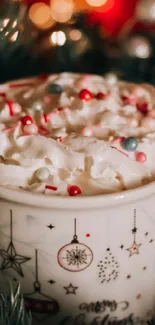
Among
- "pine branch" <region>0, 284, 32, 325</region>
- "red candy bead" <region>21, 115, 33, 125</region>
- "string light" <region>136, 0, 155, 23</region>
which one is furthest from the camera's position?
"string light" <region>136, 0, 155, 23</region>

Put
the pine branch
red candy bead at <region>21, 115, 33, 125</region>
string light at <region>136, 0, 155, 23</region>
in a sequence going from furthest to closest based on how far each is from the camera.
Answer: string light at <region>136, 0, 155, 23</region> < red candy bead at <region>21, 115, 33, 125</region> < the pine branch

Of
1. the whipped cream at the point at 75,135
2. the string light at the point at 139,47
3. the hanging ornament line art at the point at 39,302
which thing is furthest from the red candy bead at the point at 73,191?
the string light at the point at 139,47

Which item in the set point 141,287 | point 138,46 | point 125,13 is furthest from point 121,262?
point 125,13

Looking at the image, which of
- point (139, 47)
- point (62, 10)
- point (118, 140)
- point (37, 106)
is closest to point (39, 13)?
point (62, 10)

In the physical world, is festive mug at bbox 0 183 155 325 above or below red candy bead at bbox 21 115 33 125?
below

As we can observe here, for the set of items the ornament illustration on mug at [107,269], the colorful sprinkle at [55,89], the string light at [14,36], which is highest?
the string light at [14,36]

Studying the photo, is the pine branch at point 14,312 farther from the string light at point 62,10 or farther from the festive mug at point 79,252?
the string light at point 62,10

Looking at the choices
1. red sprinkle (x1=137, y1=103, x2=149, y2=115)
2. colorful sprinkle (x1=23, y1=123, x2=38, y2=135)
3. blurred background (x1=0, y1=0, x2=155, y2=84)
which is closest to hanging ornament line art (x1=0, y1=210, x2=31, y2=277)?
colorful sprinkle (x1=23, y1=123, x2=38, y2=135)

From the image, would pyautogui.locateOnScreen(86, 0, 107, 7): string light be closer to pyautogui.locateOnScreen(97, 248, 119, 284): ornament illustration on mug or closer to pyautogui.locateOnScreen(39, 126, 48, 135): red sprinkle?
pyautogui.locateOnScreen(39, 126, 48, 135): red sprinkle

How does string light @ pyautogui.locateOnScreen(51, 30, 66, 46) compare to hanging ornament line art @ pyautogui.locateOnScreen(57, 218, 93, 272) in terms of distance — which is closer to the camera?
hanging ornament line art @ pyautogui.locateOnScreen(57, 218, 93, 272)
